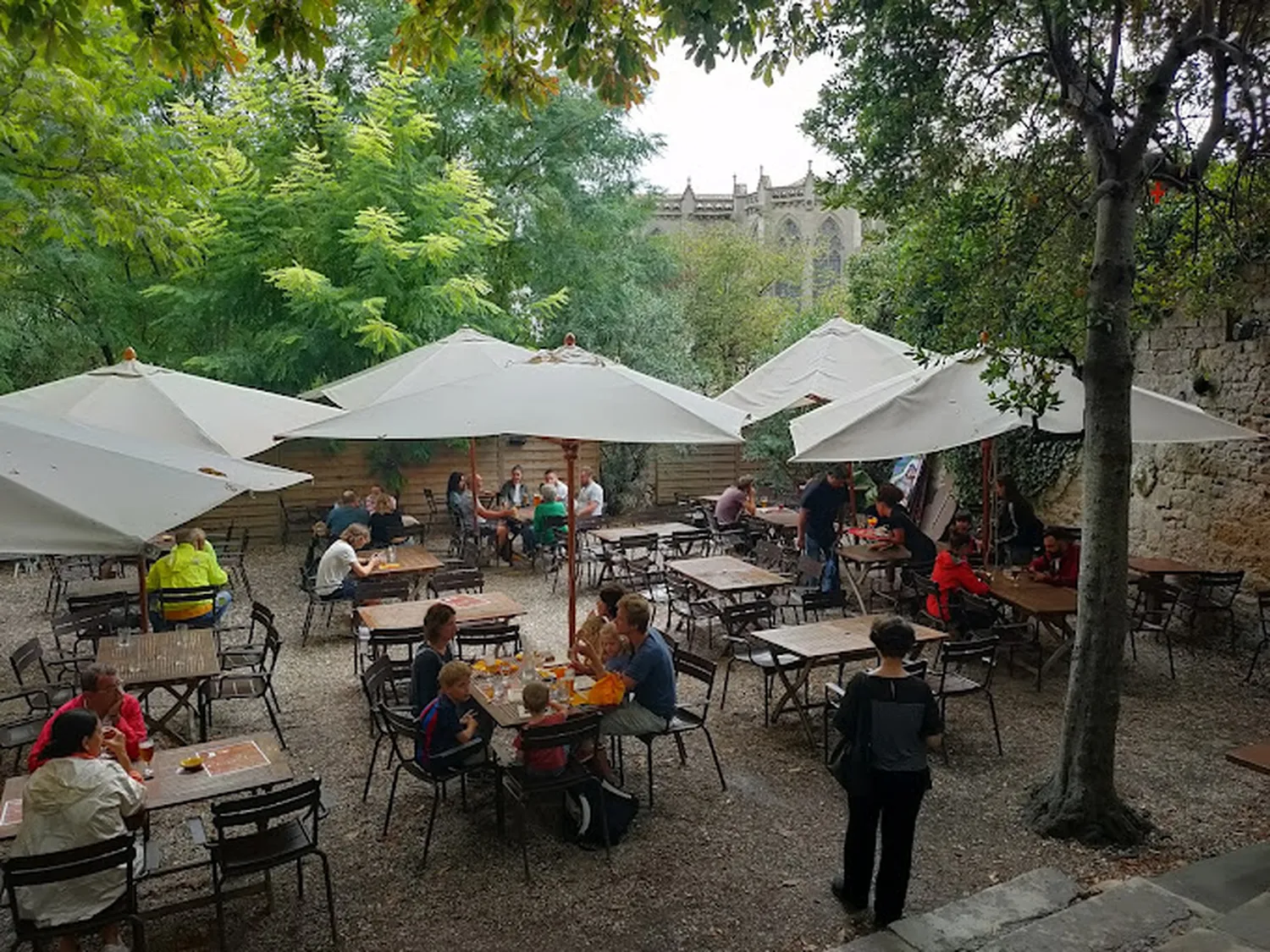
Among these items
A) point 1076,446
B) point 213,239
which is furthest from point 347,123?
point 1076,446

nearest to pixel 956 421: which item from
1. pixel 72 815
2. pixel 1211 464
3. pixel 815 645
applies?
pixel 815 645

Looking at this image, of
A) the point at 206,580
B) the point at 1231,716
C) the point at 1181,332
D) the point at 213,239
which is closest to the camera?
the point at 1231,716

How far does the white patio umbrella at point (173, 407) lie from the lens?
9.14 m

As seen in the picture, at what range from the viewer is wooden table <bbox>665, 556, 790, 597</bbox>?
380 inches

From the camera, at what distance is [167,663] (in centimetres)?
698

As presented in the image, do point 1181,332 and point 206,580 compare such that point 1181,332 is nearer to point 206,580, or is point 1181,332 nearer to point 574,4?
point 574,4

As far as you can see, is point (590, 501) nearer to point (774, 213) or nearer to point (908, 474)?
point (908, 474)

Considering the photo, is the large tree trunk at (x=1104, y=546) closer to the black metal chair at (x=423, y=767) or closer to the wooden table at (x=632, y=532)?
the black metal chair at (x=423, y=767)

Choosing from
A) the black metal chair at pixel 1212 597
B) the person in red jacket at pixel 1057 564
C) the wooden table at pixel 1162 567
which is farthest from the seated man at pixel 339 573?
the black metal chair at pixel 1212 597

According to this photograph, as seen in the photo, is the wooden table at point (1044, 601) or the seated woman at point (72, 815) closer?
the seated woman at point (72, 815)

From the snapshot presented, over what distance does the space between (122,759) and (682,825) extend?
3435mm

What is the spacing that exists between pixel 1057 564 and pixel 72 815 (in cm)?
905

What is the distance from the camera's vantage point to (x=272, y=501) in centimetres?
1648

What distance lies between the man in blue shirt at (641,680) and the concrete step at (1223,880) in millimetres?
3071
